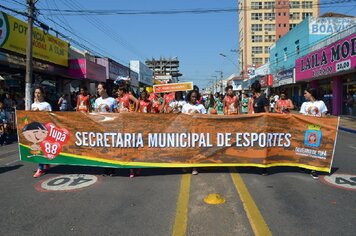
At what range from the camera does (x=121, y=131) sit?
6.46m

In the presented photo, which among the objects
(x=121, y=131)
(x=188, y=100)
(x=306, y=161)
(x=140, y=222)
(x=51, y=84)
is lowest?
(x=140, y=222)

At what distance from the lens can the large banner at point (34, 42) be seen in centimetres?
1438

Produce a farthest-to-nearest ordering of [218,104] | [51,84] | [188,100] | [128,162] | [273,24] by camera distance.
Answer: [273,24] < [51,84] < [218,104] < [188,100] < [128,162]

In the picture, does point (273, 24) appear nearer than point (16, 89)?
No

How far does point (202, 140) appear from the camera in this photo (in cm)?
648

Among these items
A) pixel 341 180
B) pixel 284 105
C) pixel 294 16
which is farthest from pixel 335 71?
pixel 294 16

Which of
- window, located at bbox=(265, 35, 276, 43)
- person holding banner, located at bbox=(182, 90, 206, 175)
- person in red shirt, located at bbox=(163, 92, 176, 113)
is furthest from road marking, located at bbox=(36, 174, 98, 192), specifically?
window, located at bbox=(265, 35, 276, 43)

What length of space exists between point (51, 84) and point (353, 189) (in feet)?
65.1

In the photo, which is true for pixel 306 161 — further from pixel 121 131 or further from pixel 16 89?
pixel 16 89

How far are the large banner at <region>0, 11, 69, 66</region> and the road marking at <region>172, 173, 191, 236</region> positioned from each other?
452 inches

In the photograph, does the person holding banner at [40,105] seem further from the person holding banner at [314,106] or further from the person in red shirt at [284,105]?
the person in red shirt at [284,105]

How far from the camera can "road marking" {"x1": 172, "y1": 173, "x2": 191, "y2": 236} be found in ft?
13.2

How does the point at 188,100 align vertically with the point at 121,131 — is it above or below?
above

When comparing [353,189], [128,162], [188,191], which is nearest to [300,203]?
[353,189]
